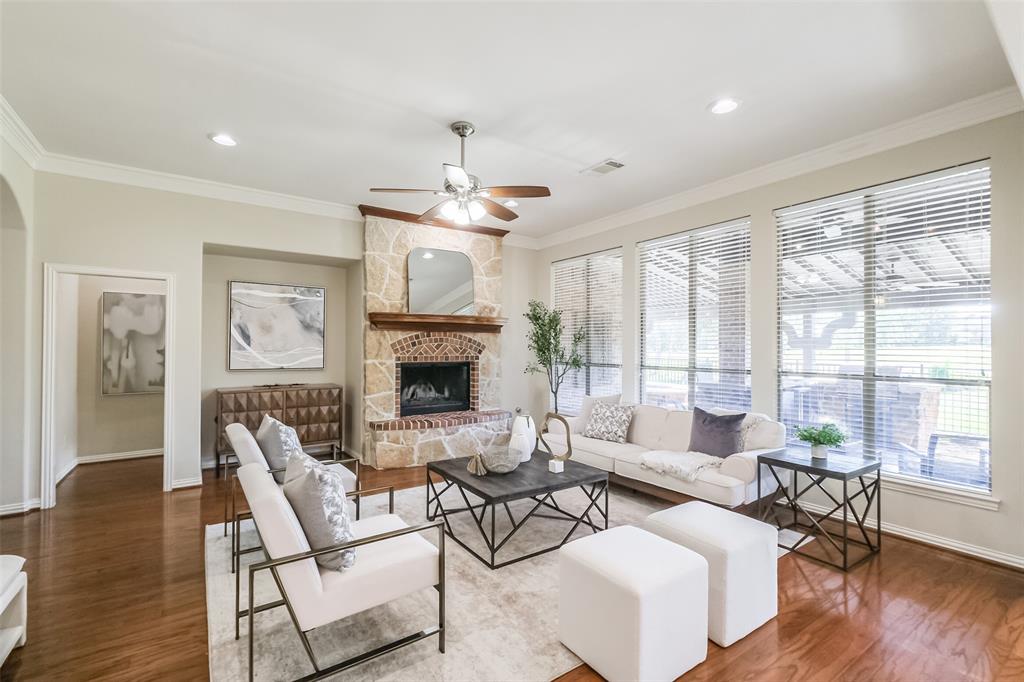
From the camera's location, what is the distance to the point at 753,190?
4.38 meters

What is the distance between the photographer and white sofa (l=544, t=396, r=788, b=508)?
3.52 meters

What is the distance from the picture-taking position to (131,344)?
5711mm

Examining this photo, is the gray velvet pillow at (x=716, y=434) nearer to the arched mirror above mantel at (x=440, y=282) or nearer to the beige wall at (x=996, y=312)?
the beige wall at (x=996, y=312)

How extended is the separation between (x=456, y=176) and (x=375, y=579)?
240 cm

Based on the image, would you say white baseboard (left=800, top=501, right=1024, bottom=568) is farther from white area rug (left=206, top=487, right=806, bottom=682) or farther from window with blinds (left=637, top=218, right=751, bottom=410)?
white area rug (left=206, top=487, right=806, bottom=682)

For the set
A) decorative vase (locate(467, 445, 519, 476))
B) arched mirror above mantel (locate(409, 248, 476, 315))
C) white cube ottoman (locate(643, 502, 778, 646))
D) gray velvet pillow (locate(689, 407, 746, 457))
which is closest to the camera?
white cube ottoman (locate(643, 502, 778, 646))

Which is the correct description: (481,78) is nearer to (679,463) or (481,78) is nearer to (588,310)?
(679,463)

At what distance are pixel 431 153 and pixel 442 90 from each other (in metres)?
0.98

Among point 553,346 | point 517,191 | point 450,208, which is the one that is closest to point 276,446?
point 450,208

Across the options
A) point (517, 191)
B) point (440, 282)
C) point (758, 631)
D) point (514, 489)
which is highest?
point (517, 191)

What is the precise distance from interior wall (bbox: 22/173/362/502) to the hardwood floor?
1.07 m

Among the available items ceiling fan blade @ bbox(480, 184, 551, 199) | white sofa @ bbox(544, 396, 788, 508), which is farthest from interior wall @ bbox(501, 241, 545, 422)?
ceiling fan blade @ bbox(480, 184, 551, 199)

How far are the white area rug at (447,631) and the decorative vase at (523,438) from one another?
65 centimetres

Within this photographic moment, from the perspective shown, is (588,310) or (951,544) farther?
(588,310)
